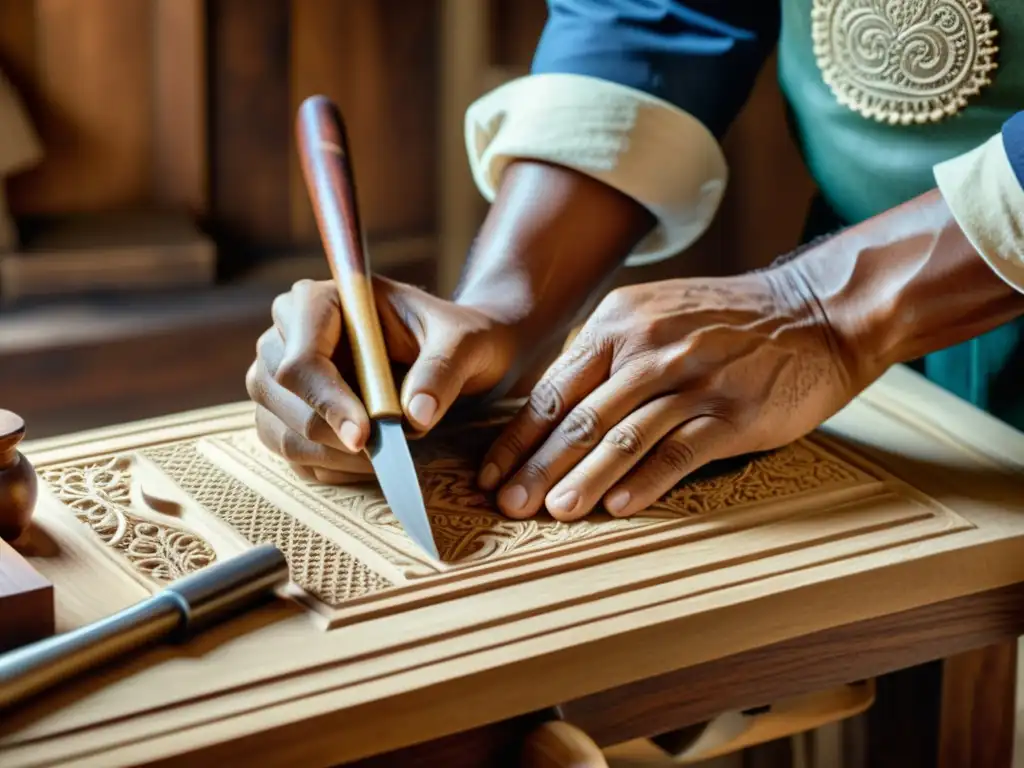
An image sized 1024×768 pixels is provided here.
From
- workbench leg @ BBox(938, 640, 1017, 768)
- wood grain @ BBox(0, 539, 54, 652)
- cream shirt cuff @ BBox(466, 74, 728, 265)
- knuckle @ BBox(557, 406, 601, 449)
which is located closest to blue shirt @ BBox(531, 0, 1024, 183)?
cream shirt cuff @ BBox(466, 74, 728, 265)

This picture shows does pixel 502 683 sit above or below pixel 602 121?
below

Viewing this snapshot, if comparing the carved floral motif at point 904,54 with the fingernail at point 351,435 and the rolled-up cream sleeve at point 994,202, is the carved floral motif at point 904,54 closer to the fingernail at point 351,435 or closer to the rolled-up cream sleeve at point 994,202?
the rolled-up cream sleeve at point 994,202

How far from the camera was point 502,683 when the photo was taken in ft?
2.06

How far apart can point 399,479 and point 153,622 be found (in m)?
0.17

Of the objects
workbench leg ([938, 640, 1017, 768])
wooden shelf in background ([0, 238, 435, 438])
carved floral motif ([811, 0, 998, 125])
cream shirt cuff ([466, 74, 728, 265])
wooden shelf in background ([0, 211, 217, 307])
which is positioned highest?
carved floral motif ([811, 0, 998, 125])

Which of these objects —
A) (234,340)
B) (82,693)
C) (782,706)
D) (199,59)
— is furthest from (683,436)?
(199,59)

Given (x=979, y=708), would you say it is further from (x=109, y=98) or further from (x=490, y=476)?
(x=109, y=98)

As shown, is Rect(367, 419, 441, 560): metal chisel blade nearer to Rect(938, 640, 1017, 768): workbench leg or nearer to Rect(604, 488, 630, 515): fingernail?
Rect(604, 488, 630, 515): fingernail

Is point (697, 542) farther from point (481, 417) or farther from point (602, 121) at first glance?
point (602, 121)

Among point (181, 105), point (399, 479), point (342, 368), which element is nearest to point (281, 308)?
point (342, 368)

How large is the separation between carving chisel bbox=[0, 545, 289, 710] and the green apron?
1.79 ft

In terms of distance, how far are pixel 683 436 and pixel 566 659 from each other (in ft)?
0.72

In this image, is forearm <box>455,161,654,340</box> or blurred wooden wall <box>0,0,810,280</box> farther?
blurred wooden wall <box>0,0,810,280</box>

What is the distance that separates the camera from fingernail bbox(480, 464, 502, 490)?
82 centimetres
